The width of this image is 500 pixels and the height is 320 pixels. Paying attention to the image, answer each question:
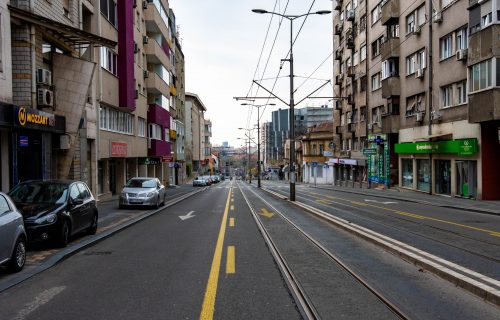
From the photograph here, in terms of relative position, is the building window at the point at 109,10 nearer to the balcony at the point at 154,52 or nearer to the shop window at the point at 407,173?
the balcony at the point at 154,52

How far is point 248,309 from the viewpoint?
5.84m

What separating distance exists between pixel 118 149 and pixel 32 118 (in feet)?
46.5

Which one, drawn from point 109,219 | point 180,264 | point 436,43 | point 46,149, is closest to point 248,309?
point 180,264

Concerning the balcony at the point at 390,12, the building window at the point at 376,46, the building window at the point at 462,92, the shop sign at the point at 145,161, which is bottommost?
the shop sign at the point at 145,161

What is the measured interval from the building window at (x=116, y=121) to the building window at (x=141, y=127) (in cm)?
195

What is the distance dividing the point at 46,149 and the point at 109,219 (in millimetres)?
3943

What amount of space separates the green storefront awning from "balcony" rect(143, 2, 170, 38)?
21672mm

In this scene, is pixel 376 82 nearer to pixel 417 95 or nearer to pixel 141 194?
pixel 417 95

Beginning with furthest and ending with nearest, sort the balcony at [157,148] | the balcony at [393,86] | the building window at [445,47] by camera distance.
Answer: the balcony at [157,148] < the balcony at [393,86] < the building window at [445,47]

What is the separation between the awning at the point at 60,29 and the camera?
15.8m

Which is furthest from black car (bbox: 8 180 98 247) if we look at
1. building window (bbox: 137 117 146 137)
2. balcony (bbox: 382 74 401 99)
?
balcony (bbox: 382 74 401 99)

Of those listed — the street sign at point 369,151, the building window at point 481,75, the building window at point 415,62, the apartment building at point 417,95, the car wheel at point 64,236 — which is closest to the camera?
the car wheel at point 64,236

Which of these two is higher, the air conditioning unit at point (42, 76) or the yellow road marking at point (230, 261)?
the air conditioning unit at point (42, 76)

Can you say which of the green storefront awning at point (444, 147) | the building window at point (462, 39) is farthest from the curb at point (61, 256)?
the building window at point (462, 39)
